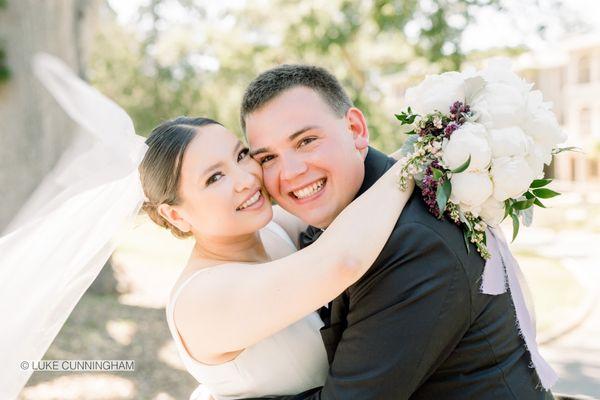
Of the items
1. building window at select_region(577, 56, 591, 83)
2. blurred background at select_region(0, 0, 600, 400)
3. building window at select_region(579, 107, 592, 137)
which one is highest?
blurred background at select_region(0, 0, 600, 400)

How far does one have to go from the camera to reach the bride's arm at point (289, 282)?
1996 millimetres

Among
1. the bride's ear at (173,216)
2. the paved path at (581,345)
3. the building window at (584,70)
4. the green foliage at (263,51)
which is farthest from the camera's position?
the building window at (584,70)

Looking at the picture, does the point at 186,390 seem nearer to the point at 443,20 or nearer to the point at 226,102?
the point at 443,20

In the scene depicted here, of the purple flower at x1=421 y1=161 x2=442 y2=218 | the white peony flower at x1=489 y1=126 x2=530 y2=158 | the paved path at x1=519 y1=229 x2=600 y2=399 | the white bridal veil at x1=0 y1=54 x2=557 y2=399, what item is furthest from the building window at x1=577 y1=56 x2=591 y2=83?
the purple flower at x1=421 y1=161 x2=442 y2=218

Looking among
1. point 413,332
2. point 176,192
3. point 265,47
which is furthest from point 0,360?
point 265,47

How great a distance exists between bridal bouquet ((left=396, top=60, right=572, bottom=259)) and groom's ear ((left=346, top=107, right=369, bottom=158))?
0.42 meters

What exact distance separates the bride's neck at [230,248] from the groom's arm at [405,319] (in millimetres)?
893

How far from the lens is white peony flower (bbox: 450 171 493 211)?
2012 millimetres

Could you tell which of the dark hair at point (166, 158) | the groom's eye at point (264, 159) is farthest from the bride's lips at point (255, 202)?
the dark hair at point (166, 158)

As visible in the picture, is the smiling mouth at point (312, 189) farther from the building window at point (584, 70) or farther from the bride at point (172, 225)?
the building window at point (584, 70)

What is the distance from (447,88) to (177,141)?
116 cm

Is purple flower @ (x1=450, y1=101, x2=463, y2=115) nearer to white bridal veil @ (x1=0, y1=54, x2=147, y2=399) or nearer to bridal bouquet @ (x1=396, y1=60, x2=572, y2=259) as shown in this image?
bridal bouquet @ (x1=396, y1=60, x2=572, y2=259)

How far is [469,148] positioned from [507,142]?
143 millimetres

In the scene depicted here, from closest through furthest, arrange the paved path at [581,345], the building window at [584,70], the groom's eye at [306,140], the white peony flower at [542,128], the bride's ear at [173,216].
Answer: the white peony flower at [542,128] → the groom's eye at [306,140] → the bride's ear at [173,216] → the paved path at [581,345] → the building window at [584,70]
